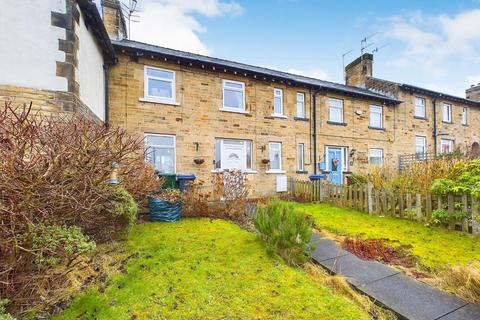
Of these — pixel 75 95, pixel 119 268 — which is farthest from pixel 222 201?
pixel 75 95

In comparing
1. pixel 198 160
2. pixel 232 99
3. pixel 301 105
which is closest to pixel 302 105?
pixel 301 105

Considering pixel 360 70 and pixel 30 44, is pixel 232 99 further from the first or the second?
pixel 360 70

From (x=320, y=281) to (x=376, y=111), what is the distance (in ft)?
47.1

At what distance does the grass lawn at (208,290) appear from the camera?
8.33 ft

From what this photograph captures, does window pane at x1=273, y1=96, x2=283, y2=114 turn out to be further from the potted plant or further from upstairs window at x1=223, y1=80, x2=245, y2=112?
the potted plant

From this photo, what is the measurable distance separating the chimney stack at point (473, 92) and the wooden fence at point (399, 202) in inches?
850

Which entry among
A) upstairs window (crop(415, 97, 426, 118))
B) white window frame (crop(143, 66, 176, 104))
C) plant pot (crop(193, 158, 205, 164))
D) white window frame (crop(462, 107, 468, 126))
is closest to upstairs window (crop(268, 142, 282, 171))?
plant pot (crop(193, 158, 205, 164))

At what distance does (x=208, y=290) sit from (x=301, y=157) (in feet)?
33.5

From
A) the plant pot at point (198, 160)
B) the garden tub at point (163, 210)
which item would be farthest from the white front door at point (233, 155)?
the garden tub at point (163, 210)

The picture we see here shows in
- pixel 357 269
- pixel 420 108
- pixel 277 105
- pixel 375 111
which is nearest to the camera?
pixel 357 269

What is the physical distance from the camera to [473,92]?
21.0 meters

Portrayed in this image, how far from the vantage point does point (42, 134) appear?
2.82 meters

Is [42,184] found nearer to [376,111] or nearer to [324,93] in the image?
[324,93]

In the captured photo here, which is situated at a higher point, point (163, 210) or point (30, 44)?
point (30, 44)
